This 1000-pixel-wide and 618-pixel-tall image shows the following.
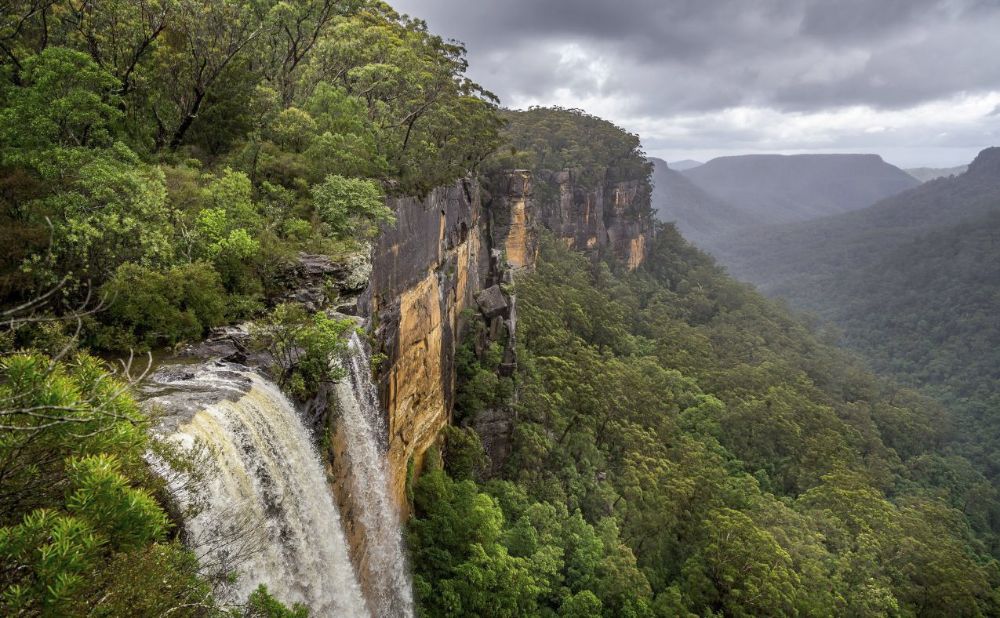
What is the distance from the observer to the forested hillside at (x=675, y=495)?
57.9 feet

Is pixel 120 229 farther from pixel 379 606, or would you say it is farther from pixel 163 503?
pixel 379 606

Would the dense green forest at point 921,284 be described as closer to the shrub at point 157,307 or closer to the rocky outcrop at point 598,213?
the rocky outcrop at point 598,213

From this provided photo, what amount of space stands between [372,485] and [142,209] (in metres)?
7.66

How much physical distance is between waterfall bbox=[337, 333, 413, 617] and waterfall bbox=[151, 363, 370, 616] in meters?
2.02

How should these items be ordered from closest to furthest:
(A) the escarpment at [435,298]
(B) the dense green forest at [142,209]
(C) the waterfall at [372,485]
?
(B) the dense green forest at [142,209]
(C) the waterfall at [372,485]
(A) the escarpment at [435,298]

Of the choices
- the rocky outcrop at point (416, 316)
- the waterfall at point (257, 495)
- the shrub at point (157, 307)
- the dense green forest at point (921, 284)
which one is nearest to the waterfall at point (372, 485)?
the rocky outcrop at point (416, 316)

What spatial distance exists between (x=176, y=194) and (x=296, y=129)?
5.04 m

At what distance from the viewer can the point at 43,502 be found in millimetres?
4227

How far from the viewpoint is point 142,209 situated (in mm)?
10086

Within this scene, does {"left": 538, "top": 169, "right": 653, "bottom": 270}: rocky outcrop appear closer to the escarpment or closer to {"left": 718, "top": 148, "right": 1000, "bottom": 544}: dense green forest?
the escarpment

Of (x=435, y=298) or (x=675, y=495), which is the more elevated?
(x=435, y=298)

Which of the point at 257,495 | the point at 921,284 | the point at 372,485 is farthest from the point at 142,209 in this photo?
the point at 921,284

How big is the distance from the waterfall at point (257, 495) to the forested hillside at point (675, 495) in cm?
680

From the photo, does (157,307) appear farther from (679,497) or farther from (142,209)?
(679,497)
